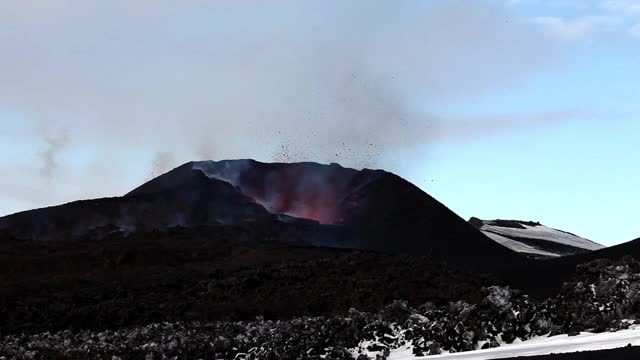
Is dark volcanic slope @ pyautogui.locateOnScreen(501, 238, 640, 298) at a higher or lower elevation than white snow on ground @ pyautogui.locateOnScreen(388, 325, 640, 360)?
higher

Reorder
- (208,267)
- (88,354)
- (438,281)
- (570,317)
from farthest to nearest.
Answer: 1. (208,267)
2. (438,281)
3. (88,354)
4. (570,317)

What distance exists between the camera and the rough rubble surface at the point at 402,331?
64.3ft

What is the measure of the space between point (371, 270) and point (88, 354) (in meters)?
19.8

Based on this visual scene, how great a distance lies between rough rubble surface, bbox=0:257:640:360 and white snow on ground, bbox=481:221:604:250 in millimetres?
64396

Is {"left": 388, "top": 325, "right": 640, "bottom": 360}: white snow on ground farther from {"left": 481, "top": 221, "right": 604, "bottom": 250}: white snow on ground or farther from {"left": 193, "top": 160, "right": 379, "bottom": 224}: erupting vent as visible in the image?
{"left": 481, "top": 221, "right": 604, "bottom": 250}: white snow on ground

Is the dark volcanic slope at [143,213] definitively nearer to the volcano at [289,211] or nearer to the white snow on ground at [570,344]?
the volcano at [289,211]

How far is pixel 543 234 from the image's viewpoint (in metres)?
98.4

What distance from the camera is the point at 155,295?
42875mm

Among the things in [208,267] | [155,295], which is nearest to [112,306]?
[155,295]

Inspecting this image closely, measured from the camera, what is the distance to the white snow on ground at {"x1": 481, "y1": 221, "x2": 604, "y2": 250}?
3661 inches

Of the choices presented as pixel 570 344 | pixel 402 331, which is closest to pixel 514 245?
pixel 402 331

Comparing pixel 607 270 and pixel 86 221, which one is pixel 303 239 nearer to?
pixel 86 221

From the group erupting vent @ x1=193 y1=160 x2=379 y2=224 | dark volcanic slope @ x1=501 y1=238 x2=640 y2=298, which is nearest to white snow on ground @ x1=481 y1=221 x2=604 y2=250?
erupting vent @ x1=193 y1=160 x2=379 y2=224

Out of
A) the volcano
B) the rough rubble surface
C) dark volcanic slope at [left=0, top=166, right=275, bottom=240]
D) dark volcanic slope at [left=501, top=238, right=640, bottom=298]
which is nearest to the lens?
the rough rubble surface
